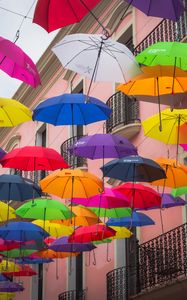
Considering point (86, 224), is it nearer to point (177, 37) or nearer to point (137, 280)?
point (137, 280)

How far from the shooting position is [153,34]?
16.3m

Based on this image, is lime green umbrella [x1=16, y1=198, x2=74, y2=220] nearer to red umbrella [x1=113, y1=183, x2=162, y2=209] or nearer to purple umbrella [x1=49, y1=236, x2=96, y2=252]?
purple umbrella [x1=49, y1=236, x2=96, y2=252]

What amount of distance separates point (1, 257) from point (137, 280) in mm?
4275

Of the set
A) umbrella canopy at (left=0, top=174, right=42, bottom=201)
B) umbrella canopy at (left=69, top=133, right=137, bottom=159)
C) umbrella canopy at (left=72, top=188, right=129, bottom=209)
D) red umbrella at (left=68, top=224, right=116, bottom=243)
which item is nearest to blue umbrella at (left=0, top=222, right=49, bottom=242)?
red umbrella at (left=68, top=224, right=116, bottom=243)

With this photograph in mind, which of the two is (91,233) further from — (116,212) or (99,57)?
(99,57)

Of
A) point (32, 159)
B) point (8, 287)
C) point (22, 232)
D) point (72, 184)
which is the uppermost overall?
point (32, 159)

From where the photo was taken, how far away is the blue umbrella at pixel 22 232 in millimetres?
14461

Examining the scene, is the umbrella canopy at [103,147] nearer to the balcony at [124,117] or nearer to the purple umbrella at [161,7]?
the purple umbrella at [161,7]

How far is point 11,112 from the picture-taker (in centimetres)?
1184

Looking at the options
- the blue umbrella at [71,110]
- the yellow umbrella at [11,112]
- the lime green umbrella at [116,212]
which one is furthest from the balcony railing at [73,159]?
the blue umbrella at [71,110]

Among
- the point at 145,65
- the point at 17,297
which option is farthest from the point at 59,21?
the point at 17,297

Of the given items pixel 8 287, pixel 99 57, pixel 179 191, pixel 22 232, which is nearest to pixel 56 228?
pixel 22 232

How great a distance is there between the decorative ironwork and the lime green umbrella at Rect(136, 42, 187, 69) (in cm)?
997

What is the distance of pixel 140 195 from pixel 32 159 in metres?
2.15
